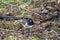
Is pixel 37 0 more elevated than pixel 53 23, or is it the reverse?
pixel 37 0

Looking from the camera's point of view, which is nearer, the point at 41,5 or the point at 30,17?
the point at 30,17

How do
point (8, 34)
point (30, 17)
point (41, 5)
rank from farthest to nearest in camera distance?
point (41, 5), point (30, 17), point (8, 34)

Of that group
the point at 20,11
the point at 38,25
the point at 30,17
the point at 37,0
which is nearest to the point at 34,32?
the point at 38,25

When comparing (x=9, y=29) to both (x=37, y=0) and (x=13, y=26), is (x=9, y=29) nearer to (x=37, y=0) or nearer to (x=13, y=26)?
(x=13, y=26)

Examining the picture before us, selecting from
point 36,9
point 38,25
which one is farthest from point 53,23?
point 36,9

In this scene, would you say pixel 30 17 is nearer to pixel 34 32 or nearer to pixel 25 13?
pixel 25 13

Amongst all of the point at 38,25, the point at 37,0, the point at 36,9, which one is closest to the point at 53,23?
the point at 38,25

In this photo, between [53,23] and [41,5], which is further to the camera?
[41,5]

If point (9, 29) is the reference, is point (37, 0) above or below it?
above

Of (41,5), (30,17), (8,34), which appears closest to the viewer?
(8,34)
